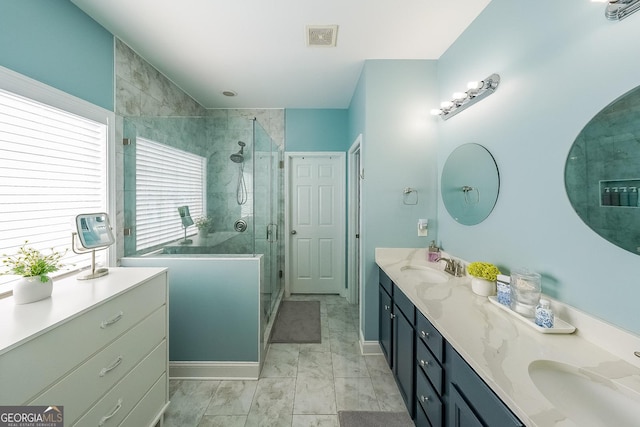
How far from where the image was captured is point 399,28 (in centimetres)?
179

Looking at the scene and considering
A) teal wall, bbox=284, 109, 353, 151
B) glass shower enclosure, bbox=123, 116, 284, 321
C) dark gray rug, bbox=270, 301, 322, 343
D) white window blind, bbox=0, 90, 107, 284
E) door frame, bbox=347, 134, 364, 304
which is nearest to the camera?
white window blind, bbox=0, 90, 107, 284

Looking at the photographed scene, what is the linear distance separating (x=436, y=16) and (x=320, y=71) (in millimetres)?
1077

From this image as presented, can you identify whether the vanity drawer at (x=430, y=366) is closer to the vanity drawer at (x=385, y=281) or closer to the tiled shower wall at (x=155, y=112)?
the vanity drawer at (x=385, y=281)

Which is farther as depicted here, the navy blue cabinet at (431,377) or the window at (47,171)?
the window at (47,171)

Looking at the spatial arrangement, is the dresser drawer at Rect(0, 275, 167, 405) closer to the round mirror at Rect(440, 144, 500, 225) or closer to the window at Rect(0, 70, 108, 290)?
the window at Rect(0, 70, 108, 290)

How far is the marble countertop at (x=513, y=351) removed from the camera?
68 centimetres

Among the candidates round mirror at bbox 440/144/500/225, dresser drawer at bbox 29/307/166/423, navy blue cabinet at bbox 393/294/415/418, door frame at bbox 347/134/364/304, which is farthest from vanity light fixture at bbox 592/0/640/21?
dresser drawer at bbox 29/307/166/423

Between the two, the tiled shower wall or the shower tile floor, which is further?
the tiled shower wall

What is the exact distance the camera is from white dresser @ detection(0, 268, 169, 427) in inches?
33.5

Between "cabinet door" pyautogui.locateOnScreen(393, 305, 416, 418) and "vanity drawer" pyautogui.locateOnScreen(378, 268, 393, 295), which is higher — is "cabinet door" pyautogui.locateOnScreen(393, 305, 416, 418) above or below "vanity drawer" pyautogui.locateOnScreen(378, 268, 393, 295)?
below

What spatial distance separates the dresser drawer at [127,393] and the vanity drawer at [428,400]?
1.53 m

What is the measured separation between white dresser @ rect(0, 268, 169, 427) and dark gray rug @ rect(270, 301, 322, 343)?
1.18 m

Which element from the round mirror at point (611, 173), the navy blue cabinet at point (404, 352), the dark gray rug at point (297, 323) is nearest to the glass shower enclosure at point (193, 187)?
the dark gray rug at point (297, 323)

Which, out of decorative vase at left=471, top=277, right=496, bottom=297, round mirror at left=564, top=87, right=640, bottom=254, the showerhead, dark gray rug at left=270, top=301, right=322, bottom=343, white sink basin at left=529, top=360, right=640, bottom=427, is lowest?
dark gray rug at left=270, top=301, right=322, bottom=343
